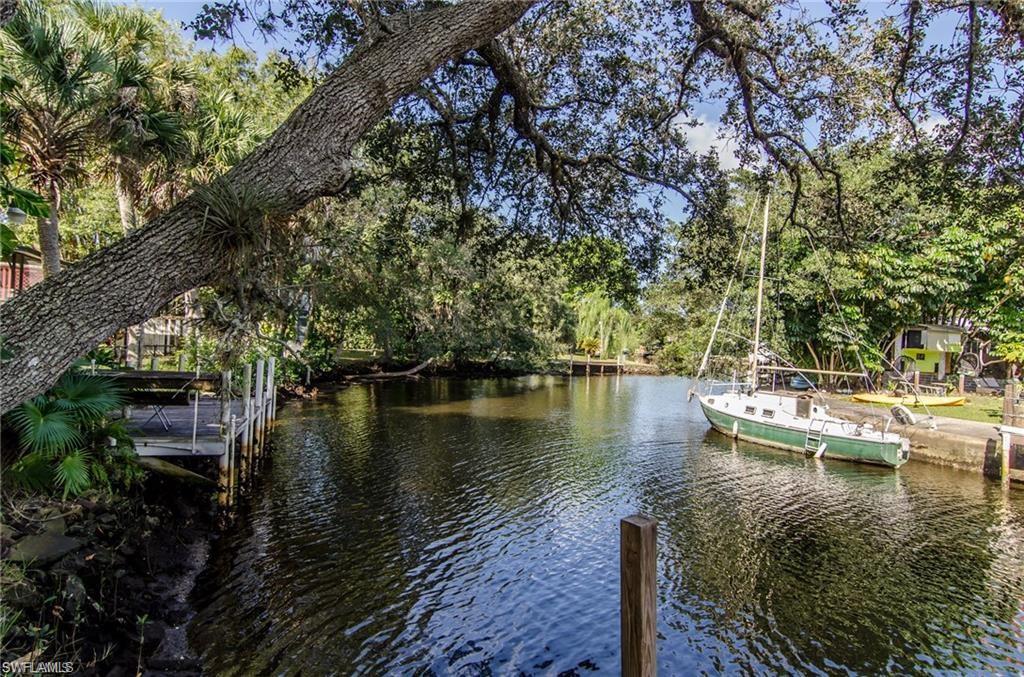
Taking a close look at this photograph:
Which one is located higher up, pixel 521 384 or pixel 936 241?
pixel 936 241

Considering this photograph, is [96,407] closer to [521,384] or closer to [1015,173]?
[1015,173]

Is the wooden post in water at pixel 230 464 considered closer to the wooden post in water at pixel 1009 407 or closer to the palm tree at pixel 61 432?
the palm tree at pixel 61 432

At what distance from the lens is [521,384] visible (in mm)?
34188

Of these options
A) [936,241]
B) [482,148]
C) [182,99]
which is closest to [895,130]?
[482,148]

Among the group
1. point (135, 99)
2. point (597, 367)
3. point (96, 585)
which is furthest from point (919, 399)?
point (597, 367)

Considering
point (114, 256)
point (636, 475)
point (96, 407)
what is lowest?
point (636, 475)

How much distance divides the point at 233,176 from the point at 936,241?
83.8 feet

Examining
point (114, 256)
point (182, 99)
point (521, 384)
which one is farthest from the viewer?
point (521, 384)

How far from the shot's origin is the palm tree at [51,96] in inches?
344

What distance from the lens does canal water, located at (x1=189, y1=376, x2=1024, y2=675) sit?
6.32 m

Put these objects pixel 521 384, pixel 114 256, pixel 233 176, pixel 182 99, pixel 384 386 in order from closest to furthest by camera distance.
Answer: pixel 114 256, pixel 233 176, pixel 182 99, pixel 384 386, pixel 521 384

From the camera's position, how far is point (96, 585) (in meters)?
5.61

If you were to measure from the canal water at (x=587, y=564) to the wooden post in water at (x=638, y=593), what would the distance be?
3125 millimetres

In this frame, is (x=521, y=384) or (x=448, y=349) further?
(x=521, y=384)
